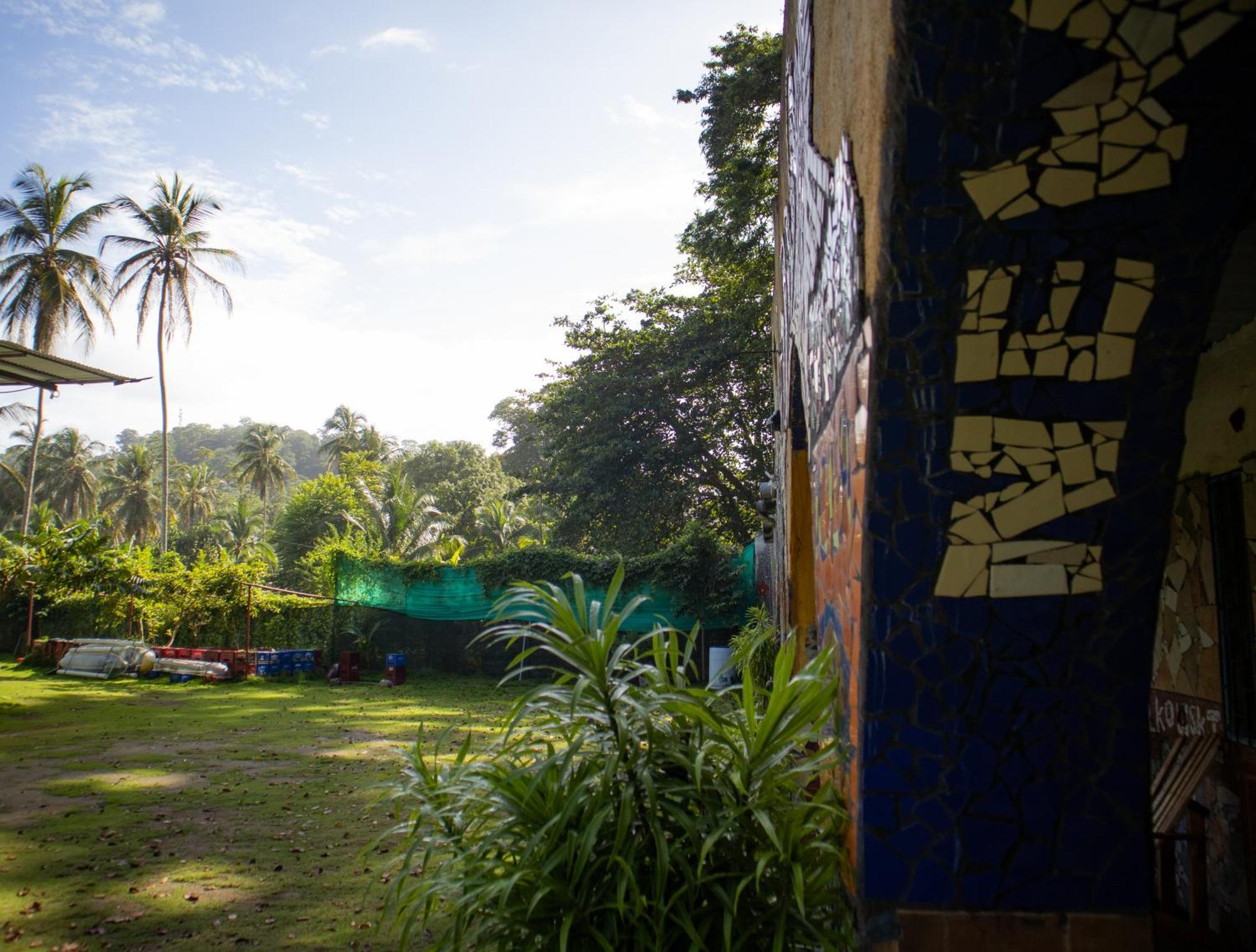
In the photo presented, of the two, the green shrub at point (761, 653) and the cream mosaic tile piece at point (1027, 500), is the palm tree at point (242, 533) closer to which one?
the green shrub at point (761, 653)

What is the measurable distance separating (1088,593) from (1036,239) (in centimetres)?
95

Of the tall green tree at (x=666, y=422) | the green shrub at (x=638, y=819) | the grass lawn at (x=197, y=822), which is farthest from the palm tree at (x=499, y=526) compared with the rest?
the green shrub at (x=638, y=819)

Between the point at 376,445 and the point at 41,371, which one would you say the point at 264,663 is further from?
the point at 376,445

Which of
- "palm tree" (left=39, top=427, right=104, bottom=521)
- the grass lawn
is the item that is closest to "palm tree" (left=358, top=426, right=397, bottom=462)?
"palm tree" (left=39, top=427, right=104, bottom=521)

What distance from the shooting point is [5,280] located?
2458 cm

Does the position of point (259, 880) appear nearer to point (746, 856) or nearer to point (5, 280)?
point (746, 856)

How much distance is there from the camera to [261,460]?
41.2 metres

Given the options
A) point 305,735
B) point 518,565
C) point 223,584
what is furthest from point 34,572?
point 305,735

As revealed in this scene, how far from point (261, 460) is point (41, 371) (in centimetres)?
3293

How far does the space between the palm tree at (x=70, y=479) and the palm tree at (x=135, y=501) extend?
85cm

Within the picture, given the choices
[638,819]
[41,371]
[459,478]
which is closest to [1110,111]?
[638,819]

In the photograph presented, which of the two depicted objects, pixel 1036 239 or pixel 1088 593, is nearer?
pixel 1036 239

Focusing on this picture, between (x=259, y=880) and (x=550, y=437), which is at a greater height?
(x=550, y=437)

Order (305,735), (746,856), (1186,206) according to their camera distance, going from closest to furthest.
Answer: (1186,206)
(746,856)
(305,735)
